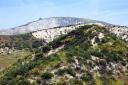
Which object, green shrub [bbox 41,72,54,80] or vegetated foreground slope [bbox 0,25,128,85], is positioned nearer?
green shrub [bbox 41,72,54,80]

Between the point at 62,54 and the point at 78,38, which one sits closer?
the point at 62,54

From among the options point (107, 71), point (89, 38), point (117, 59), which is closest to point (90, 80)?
point (107, 71)

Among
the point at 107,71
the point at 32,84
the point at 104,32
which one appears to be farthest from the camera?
the point at 104,32

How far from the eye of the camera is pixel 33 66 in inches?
3022

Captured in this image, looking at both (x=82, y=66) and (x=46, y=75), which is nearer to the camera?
(x=46, y=75)

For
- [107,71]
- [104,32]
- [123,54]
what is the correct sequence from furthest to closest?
[104,32]
[123,54]
[107,71]

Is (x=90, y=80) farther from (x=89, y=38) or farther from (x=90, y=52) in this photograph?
(x=89, y=38)

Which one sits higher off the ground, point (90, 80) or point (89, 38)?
point (89, 38)

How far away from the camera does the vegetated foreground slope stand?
230 feet

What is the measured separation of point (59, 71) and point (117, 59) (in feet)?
51.3

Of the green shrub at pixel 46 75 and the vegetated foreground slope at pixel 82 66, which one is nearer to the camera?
the green shrub at pixel 46 75

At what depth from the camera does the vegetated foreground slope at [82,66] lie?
7025 cm

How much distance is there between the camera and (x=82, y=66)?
74.2 m

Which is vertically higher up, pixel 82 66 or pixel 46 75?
pixel 82 66
